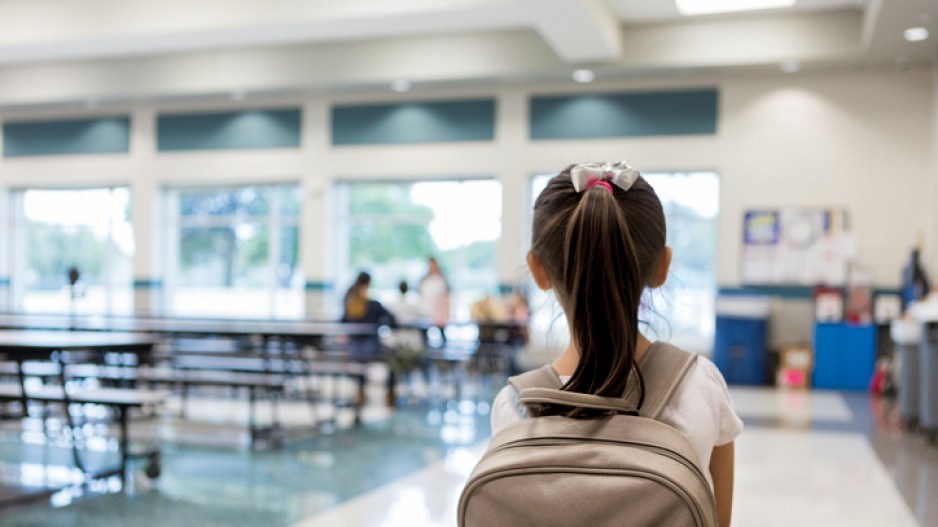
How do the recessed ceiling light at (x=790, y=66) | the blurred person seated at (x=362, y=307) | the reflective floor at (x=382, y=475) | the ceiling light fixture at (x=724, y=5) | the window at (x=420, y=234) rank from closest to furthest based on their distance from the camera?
the reflective floor at (x=382, y=475), the blurred person seated at (x=362, y=307), the ceiling light fixture at (x=724, y=5), the recessed ceiling light at (x=790, y=66), the window at (x=420, y=234)

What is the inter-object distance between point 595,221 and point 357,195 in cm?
1133

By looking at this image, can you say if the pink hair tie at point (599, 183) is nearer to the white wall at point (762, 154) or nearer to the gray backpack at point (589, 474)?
the gray backpack at point (589, 474)

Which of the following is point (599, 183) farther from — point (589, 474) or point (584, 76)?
point (584, 76)

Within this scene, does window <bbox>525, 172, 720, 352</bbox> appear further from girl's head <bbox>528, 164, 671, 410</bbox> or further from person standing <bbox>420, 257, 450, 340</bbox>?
girl's head <bbox>528, 164, 671, 410</bbox>

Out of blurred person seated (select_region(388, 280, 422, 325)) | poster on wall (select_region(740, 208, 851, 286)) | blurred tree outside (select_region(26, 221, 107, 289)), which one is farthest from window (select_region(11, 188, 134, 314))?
poster on wall (select_region(740, 208, 851, 286))

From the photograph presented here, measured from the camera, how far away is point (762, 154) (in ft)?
34.2

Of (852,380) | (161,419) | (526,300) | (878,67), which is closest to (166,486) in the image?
(161,419)

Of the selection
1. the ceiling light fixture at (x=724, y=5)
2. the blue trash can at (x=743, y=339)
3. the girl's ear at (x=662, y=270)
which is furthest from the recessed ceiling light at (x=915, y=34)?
the girl's ear at (x=662, y=270)

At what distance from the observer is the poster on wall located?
33.3ft

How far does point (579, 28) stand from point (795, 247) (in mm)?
3624

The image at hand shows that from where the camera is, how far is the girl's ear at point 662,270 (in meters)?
1.14

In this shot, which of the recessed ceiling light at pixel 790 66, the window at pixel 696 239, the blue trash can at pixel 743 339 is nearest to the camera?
the recessed ceiling light at pixel 790 66

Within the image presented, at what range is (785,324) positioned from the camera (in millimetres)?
10367

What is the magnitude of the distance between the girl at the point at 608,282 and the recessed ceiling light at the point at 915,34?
8.32m
